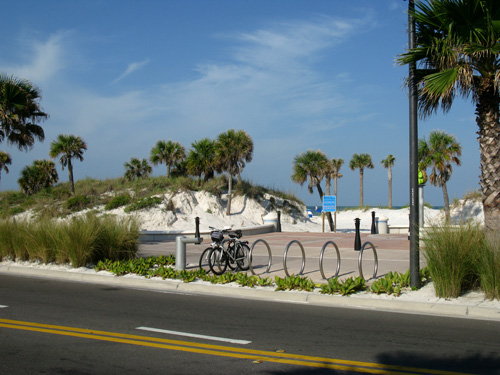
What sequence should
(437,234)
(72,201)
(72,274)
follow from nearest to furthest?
(437,234) → (72,274) → (72,201)

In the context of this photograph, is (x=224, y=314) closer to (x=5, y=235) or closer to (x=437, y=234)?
(x=437, y=234)

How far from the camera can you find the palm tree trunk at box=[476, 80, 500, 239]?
32.9 feet

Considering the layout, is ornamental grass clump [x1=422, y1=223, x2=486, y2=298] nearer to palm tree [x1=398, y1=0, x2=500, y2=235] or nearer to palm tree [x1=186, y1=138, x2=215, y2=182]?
palm tree [x1=398, y1=0, x2=500, y2=235]

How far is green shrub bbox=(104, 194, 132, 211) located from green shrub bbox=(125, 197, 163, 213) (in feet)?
3.25

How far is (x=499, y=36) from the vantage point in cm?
1005

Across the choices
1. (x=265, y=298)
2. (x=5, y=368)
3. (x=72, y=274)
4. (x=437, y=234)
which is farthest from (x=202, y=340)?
(x=72, y=274)

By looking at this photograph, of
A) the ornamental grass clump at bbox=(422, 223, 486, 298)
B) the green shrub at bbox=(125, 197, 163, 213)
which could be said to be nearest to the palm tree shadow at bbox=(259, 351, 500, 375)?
the ornamental grass clump at bbox=(422, 223, 486, 298)

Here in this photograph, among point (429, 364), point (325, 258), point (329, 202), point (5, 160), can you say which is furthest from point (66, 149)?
point (429, 364)

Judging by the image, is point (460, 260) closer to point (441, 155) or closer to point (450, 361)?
point (450, 361)

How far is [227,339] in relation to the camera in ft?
22.2

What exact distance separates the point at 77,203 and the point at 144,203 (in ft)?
15.7

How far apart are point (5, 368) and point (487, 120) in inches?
388

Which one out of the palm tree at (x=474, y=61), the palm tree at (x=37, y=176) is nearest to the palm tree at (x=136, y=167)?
the palm tree at (x=37, y=176)

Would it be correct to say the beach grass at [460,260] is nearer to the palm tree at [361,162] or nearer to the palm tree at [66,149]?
the palm tree at [66,149]
